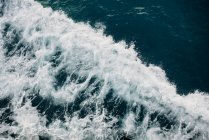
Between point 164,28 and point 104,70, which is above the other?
point 164,28

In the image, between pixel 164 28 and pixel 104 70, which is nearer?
pixel 104 70

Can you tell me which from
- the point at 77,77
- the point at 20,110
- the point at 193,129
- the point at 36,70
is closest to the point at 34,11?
the point at 36,70

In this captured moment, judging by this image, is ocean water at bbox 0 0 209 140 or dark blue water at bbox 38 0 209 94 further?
dark blue water at bbox 38 0 209 94

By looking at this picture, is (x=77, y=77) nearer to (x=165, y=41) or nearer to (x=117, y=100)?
(x=117, y=100)

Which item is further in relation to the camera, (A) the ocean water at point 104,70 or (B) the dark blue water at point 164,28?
(B) the dark blue water at point 164,28
